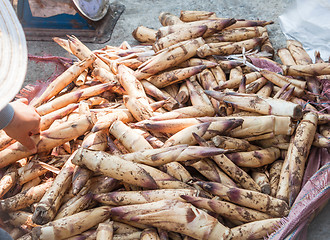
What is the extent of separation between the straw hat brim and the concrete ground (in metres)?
1.34

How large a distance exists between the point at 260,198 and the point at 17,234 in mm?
1114

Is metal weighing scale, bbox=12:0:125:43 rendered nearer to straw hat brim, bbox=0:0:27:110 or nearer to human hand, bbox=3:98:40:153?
human hand, bbox=3:98:40:153

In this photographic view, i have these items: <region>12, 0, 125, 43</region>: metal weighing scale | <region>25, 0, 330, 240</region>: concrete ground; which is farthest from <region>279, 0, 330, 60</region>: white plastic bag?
<region>12, 0, 125, 43</region>: metal weighing scale

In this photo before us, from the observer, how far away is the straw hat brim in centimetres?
121

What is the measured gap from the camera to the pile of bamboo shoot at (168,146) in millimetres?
1399

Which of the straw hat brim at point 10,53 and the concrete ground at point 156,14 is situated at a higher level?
the straw hat brim at point 10,53

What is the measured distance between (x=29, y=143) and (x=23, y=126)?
0.10m

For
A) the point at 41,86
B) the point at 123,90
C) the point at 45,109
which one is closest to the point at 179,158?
the point at 123,90

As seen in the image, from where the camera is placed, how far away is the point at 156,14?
3193 mm

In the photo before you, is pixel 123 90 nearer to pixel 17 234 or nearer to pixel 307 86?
pixel 17 234

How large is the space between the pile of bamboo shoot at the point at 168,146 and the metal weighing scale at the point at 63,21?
783 millimetres

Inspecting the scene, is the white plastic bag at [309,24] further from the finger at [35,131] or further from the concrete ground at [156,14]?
the finger at [35,131]

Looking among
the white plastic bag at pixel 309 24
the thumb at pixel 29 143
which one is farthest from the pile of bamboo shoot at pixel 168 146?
the white plastic bag at pixel 309 24

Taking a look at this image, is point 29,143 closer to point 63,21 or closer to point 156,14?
point 63,21
